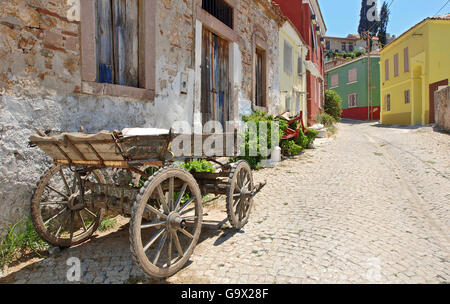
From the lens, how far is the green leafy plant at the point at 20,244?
2762 mm

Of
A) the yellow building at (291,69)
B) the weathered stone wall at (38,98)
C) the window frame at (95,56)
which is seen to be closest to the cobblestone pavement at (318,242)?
the weathered stone wall at (38,98)

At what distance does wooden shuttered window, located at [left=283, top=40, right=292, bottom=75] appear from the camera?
11.3 metres

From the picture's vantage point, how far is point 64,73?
3.39 metres

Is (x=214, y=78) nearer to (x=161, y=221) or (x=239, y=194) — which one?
(x=239, y=194)

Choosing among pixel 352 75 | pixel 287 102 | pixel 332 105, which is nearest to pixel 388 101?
pixel 332 105

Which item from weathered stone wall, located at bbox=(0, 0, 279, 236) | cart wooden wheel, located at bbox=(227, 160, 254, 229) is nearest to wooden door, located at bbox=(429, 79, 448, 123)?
cart wooden wheel, located at bbox=(227, 160, 254, 229)

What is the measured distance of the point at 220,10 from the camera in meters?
6.92

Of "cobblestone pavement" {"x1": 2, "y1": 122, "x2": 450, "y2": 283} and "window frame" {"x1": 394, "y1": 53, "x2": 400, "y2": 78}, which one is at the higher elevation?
"window frame" {"x1": 394, "y1": 53, "x2": 400, "y2": 78}

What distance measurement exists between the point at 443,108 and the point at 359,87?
18.6 m

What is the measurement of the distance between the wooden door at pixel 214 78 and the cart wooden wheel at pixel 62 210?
339 cm

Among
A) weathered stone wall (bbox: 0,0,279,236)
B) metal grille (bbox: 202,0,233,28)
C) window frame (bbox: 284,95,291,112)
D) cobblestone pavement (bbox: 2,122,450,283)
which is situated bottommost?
cobblestone pavement (bbox: 2,122,450,283)

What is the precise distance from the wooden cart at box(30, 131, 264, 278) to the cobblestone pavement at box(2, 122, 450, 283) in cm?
26

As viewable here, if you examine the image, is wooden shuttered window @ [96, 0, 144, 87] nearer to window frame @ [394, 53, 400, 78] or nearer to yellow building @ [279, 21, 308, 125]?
yellow building @ [279, 21, 308, 125]

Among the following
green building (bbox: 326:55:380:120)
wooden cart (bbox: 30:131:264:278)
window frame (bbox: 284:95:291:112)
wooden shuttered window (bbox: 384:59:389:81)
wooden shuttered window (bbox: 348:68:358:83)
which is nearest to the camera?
wooden cart (bbox: 30:131:264:278)
